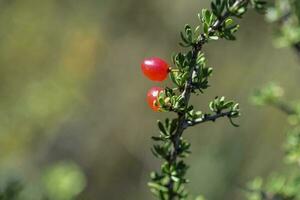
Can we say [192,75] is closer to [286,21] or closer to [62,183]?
[62,183]

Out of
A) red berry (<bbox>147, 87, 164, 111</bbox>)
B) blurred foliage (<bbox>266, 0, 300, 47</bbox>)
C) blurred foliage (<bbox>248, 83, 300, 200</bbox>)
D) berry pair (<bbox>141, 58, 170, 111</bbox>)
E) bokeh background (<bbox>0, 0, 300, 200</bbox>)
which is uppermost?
bokeh background (<bbox>0, 0, 300, 200</bbox>)

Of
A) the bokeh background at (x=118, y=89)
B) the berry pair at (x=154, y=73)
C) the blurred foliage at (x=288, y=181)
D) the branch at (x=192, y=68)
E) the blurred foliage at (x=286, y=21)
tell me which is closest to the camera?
the branch at (x=192, y=68)

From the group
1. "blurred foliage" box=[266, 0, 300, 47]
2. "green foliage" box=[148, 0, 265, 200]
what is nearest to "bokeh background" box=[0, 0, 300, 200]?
"blurred foliage" box=[266, 0, 300, 47]

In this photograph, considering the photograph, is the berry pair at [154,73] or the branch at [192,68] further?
the berry pair at [154,73]

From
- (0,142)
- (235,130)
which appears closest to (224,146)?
(235,130)

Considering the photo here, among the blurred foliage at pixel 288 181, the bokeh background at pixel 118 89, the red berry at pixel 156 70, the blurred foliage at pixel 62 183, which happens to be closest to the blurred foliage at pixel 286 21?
the blurred foliage at pixel 288 181

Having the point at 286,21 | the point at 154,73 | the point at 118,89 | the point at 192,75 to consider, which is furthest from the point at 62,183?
the point at 118,89

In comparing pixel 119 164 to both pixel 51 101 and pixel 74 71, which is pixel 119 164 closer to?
pixel 74 71

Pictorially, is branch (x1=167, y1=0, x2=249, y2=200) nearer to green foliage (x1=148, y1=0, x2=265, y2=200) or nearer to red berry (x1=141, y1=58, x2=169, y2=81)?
green foliage (x1=148, y1=0, x2=265, y2=200)

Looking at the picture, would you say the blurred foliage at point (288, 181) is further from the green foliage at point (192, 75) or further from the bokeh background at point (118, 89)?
the bokeh background at point (118, 89)
